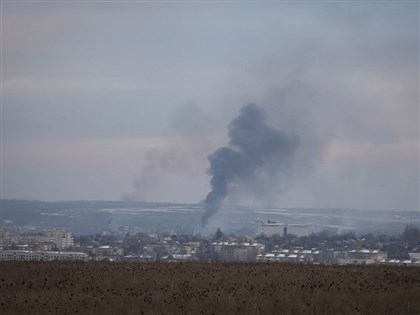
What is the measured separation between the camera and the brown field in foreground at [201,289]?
2184 cm

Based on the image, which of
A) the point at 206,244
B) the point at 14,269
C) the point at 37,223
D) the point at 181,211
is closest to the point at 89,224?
the point at 37,223

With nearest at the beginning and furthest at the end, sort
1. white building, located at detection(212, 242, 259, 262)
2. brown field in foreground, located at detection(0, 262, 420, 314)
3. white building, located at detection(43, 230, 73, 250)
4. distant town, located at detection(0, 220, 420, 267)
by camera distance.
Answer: brown field in foreground, located at detection(0, 262, 420, 314)
distant town, located at detection(0, 220, 420, 267)
white building, located at detection(212, 242, 259, 262)
white building, located at detection(43, 230, 73, 250)

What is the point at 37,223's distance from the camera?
154750mm

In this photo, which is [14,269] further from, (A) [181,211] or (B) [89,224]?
(A) [181,211]

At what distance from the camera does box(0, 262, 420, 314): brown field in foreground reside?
71.7 feet

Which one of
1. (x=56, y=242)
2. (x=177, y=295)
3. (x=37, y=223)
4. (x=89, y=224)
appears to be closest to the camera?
(x=177, y=295)

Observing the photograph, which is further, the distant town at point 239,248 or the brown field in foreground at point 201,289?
the distant town at point 239,248

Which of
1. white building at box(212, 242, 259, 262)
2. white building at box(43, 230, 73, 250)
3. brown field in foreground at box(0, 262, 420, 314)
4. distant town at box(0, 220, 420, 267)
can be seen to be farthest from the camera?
white building at box(43, 230, 73, 250)

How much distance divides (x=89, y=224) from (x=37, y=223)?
14.7 metres

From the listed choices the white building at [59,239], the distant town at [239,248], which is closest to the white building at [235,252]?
the distant town at [239,248]

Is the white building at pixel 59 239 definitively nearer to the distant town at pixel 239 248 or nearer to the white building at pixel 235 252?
the distant town at pixel 239 248

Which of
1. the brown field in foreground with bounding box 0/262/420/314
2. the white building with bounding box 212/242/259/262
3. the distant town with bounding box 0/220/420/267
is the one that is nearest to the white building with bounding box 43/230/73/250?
the distant town with bounding box 0/220/420/267

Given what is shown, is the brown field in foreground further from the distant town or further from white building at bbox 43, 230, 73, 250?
white building at bbox 43, 230, 73, 250

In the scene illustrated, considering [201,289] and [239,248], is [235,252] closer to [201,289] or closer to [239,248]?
[239,248]
